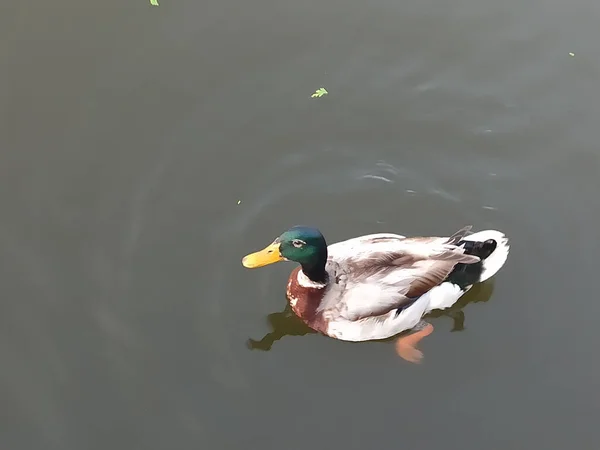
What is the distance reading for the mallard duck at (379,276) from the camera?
225 inches

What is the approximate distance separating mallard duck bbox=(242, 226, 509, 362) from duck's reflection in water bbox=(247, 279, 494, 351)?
162 millimetres

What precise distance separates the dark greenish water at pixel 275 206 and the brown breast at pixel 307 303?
0.66ft

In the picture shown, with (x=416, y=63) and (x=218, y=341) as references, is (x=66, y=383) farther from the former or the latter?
(x=416, y=63)

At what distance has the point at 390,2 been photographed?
7859mm

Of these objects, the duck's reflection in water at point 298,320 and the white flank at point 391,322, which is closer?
the white flank at point 391,322

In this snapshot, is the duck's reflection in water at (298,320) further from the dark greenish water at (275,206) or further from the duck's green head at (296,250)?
the duck's green head at (296,250)

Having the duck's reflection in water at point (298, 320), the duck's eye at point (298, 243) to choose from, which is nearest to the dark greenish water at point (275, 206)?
the duck's reflection in water at point (298, 320)

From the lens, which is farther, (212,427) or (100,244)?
(100,244)

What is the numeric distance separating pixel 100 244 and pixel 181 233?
661mm

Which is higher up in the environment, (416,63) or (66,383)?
→ (416,63)

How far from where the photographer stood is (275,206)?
6.71 meters

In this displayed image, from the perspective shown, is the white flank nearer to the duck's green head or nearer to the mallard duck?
the mallard duck

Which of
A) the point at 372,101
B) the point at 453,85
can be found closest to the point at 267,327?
the point at 372,101

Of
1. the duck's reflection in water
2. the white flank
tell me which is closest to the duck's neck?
the white flank
